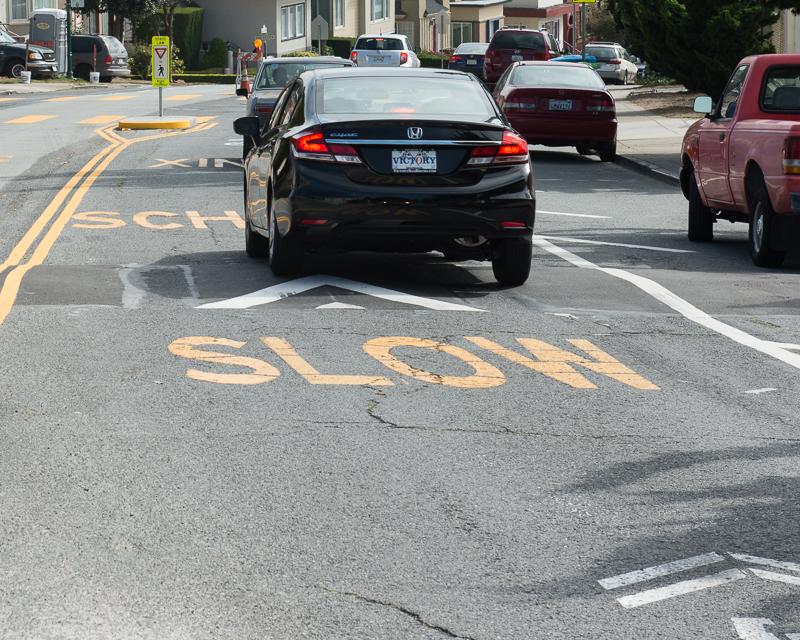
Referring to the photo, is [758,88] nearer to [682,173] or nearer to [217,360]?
[682,173]

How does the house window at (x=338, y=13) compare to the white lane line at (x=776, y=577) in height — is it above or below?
above

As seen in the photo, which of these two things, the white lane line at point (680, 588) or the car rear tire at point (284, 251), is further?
the car rear tire at point (284, 251)

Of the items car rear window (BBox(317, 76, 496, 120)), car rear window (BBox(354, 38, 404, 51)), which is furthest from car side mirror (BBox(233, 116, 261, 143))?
car rear window (BBox(354, 38, 404, 51))

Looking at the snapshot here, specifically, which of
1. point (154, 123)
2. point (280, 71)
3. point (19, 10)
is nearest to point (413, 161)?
point (280, 71)

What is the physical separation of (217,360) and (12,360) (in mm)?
1100

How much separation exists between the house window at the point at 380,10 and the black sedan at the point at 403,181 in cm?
7802

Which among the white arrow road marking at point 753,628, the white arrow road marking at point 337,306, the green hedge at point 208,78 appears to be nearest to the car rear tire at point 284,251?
the white arrow road marking at point 337,306

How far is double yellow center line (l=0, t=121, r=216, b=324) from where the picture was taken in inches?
446

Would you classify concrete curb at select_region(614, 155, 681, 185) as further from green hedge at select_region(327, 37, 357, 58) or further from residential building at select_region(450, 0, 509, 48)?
residential building at select_region(450, 0, 509, 48)

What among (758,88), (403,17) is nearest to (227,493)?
(758,88)

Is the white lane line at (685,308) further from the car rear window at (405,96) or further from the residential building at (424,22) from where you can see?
the residential building at (424,22)

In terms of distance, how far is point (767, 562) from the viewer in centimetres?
528

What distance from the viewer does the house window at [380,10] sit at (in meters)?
87.8

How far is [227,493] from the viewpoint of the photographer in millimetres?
6047
